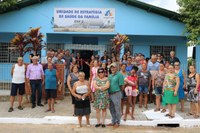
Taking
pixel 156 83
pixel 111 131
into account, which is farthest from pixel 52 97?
pixel 156 83

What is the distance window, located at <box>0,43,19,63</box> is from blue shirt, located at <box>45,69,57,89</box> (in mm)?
8438

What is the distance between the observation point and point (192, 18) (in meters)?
14.6

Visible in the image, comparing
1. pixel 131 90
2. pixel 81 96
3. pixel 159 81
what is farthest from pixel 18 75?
pixel 159 81

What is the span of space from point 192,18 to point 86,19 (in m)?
5.24

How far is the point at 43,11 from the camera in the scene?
16484 mm

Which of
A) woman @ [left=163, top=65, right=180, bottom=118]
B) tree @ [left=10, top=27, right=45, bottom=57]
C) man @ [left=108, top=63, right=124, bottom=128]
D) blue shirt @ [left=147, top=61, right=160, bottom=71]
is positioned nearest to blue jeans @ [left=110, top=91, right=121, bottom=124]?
man @ [left=108, top=63, right=124, bottom=128]

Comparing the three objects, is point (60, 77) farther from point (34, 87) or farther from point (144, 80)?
point (144, 80)

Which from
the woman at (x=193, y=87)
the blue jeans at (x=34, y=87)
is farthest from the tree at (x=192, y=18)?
the blue jeans at (x=34, y=87)

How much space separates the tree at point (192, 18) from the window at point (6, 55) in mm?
9580

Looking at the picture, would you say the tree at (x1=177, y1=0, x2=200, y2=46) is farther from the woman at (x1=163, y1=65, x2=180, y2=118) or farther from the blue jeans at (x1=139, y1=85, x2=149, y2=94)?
the woman at (x1=163, y1=65, x2=180, y2=118)

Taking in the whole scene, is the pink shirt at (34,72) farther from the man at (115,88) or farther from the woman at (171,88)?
the woman at (171,88)

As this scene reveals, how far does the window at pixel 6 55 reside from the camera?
18.2 meters

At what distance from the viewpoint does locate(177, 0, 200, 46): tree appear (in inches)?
563

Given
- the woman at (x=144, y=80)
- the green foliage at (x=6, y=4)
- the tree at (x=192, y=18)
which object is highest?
the green foliage at (x=6, y=4)
